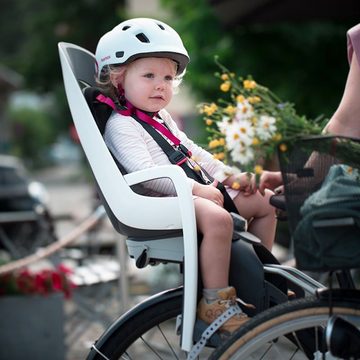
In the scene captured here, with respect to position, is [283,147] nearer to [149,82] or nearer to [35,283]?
[149,82]

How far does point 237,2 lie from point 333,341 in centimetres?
499

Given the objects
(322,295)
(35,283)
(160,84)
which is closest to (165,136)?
(160,84)

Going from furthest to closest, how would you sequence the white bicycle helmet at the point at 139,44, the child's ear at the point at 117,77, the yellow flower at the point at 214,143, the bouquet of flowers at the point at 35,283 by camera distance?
1. the bouquet of flowers at the point at 35,283
2. the child's ear at the point at 117,77
3. the white bicycle helmet at the point at 139,44
4. the yellow flower at the point at 214,143

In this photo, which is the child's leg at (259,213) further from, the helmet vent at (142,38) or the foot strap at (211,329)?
the helmet vent at (142,38)

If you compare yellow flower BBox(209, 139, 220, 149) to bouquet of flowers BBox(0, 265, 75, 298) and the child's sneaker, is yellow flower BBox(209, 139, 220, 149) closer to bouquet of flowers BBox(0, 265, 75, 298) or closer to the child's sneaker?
the child's sneaker

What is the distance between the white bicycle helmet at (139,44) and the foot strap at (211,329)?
97 centimetres

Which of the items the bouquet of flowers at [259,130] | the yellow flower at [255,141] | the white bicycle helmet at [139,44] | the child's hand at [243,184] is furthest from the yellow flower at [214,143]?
the white bicycle helmet at [139,44]

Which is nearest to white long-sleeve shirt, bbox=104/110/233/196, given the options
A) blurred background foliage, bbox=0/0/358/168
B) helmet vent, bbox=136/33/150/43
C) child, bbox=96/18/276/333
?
child, bbox=96/18/276/333

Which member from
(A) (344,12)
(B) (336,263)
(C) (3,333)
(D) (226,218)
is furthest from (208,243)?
(A) (344,12)

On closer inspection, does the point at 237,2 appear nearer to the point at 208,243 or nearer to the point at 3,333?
the point at 3,333

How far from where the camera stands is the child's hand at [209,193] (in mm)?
3178

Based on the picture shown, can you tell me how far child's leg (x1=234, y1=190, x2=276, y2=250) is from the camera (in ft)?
11.1

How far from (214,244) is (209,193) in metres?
0.21

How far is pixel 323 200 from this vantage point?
267 cm
